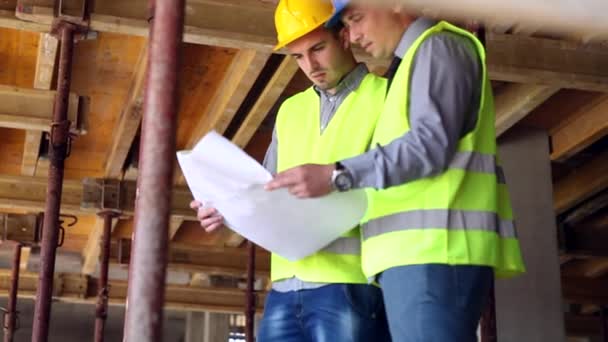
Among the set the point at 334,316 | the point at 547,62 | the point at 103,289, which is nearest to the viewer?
the point at 334,316

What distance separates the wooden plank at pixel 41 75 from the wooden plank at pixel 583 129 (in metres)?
4.34

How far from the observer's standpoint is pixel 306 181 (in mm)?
2678

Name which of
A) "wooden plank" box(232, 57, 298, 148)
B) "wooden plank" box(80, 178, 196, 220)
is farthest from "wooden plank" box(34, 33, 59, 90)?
"wooden plank" box(80, 178, 196, 220)

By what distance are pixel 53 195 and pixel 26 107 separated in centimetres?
154

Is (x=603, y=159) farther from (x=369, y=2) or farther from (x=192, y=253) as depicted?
(x=369, y=2)

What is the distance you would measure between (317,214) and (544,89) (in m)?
5.06

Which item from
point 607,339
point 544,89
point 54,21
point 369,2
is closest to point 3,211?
point 54,21

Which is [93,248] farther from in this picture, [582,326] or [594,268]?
[582,326]

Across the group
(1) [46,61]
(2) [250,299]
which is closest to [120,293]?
(2) [250,299]

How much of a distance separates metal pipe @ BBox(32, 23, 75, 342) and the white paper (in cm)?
343

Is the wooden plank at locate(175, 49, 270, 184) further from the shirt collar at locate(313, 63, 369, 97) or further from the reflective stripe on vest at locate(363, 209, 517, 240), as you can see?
the reflective stripe on vest at locate(363, 209, 517, 240)

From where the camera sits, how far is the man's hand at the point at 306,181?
2678 millimetres

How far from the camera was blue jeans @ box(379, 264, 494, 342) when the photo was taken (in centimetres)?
264

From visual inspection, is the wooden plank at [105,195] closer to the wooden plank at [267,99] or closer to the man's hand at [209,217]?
the wooden plank at [267,99]
